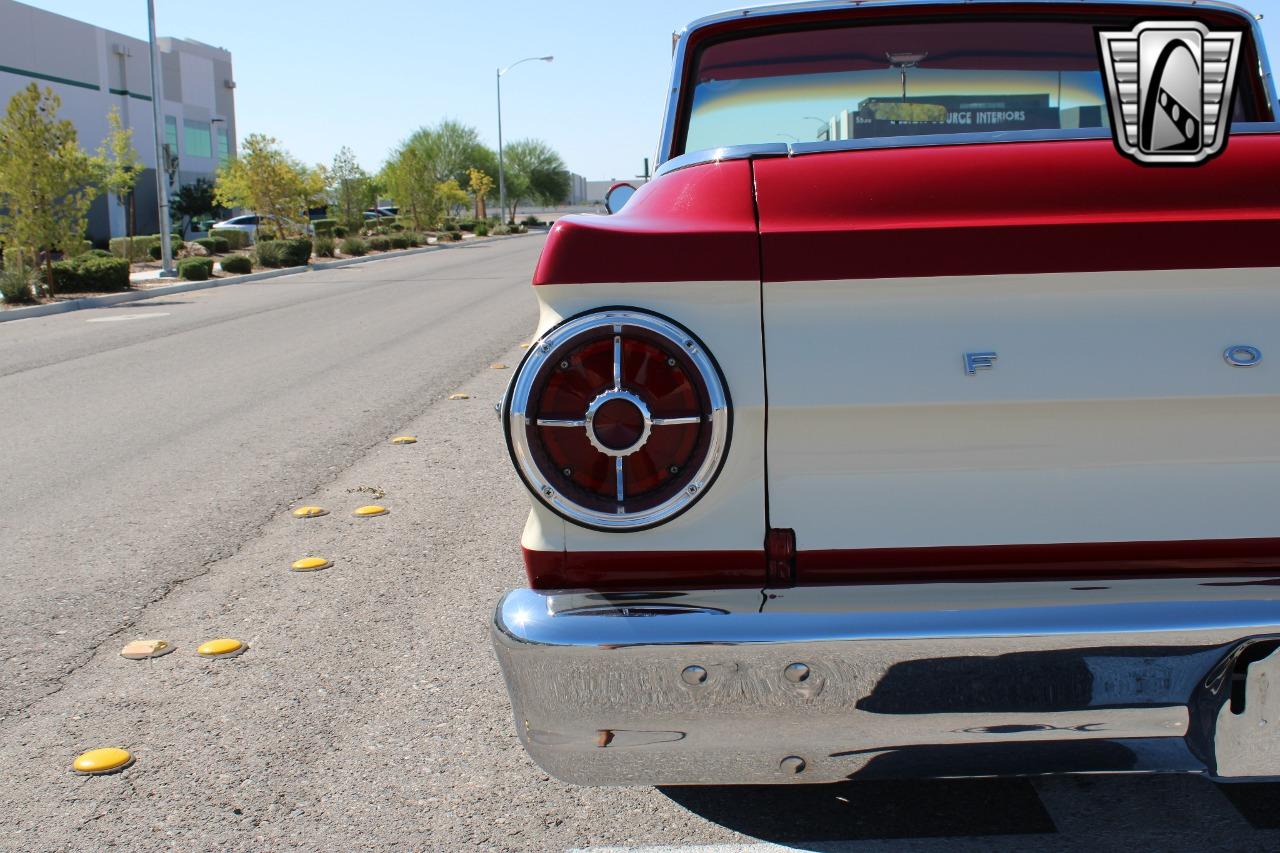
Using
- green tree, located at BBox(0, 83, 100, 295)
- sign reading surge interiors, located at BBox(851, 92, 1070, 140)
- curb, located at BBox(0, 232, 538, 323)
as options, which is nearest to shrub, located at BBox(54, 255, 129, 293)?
green tree, located at BBox(0, 83, 100, 295)

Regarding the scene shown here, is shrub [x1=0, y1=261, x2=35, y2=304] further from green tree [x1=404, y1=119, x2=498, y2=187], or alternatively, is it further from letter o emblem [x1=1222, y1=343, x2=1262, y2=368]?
green tree [x1=404, y1=119, x2=498, y2=187]

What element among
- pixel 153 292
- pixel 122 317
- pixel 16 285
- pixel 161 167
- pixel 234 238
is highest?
pixel 161 167

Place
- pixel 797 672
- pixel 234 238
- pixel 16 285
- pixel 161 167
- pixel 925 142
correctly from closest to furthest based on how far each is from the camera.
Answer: pixel 797 672, pixel 925 142, pixel 16 285, pixel 161 167, pixel 234 238

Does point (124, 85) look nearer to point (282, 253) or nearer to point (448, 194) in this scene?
point (448, 194)

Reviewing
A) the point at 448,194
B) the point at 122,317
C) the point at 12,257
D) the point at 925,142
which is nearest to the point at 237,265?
the point at 12,257

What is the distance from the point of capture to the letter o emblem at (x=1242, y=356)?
1.97 m

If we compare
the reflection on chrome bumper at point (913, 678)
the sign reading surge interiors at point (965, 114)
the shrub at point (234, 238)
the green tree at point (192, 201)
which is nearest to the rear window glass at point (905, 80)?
the sign reading surge interiors at point (965, 114)

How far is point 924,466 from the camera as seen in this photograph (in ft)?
6.73

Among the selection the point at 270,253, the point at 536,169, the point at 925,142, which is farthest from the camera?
the point at 536,169

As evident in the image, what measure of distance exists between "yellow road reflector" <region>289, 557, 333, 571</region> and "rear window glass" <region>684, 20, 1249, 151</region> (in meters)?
2.21

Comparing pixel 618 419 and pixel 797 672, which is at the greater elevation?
pixel 618 419

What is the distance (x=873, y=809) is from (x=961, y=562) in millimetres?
822

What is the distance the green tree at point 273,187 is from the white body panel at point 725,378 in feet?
123

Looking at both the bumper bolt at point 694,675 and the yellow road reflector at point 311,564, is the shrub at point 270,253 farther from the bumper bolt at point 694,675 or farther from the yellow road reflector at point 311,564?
the bumper bolt at point 694,675
